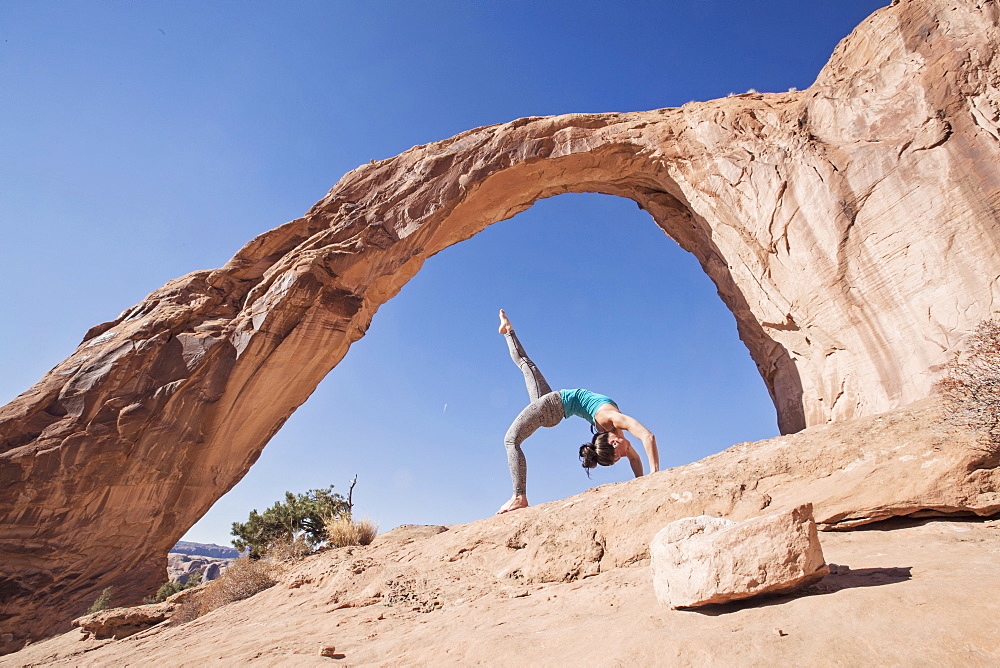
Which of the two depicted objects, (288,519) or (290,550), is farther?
(288,519)

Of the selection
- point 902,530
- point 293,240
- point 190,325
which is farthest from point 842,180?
point 190,325

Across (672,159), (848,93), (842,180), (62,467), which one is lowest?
(62,467)

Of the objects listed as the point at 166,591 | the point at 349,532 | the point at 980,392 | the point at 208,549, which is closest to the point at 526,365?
the point at 349,532

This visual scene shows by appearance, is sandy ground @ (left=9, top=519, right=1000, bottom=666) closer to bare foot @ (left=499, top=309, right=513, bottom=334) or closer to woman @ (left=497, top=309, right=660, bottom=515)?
woman @ (left=497, top=309, right=660, bottom=515)

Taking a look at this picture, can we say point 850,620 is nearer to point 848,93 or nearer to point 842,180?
point 842,180

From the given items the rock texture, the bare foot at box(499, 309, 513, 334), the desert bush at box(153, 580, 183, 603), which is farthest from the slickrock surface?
the bare foot at box(499, 309, 513, 334)

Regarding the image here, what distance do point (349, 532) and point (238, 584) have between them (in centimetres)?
156

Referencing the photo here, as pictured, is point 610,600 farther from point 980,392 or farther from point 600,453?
point 980,392

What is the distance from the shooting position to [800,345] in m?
7.49

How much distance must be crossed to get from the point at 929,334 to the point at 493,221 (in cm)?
792

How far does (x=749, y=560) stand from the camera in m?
2.57

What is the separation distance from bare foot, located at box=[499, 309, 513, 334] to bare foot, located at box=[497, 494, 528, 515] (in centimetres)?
268

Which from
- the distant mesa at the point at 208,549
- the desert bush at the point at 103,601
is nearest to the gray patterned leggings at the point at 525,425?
the desert bush at the point at 103,601

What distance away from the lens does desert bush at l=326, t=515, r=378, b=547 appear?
7.50 meters
